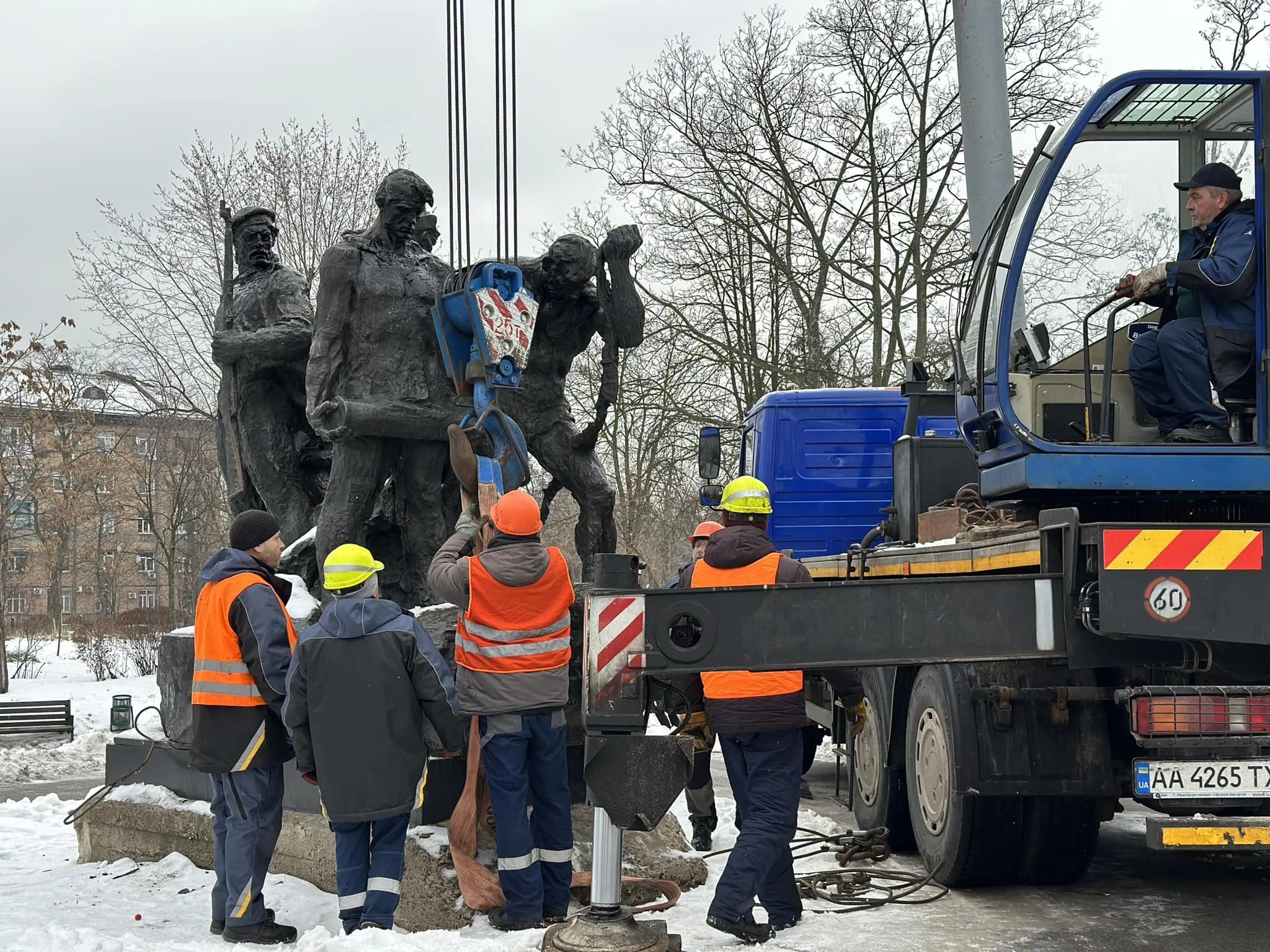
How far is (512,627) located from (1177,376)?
9.28 feet

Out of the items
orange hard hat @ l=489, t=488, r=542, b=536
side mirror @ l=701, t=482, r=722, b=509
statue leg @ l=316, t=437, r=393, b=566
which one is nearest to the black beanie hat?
orange hard hat @ l=489, t=488, r=542, b=536

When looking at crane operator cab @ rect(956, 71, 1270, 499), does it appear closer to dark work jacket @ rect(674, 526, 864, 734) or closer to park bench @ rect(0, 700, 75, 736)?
dark work jacket @ rect(674, 526, 864, 734)

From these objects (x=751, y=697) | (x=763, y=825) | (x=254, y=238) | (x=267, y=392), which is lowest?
(x=763, y=825)

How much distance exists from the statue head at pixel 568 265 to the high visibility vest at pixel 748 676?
2809mm

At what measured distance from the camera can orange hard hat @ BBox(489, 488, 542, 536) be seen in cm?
569

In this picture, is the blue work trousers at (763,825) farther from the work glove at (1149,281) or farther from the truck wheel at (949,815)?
the work glove at (1149,281)

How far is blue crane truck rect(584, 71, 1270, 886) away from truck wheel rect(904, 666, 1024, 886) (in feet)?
0.05

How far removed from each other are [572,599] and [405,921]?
5.29 ft

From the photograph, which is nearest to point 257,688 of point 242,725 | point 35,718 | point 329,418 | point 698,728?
point 242,725

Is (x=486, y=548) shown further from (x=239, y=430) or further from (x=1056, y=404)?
(x=239, y=430)

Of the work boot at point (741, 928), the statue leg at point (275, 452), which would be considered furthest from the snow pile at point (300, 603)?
the work boot at point (741, 928)

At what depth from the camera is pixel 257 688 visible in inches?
235

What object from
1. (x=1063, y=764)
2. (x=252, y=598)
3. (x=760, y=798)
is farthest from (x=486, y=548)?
(x=1063, y=764)

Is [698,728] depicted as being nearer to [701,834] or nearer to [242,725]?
[701,834]
